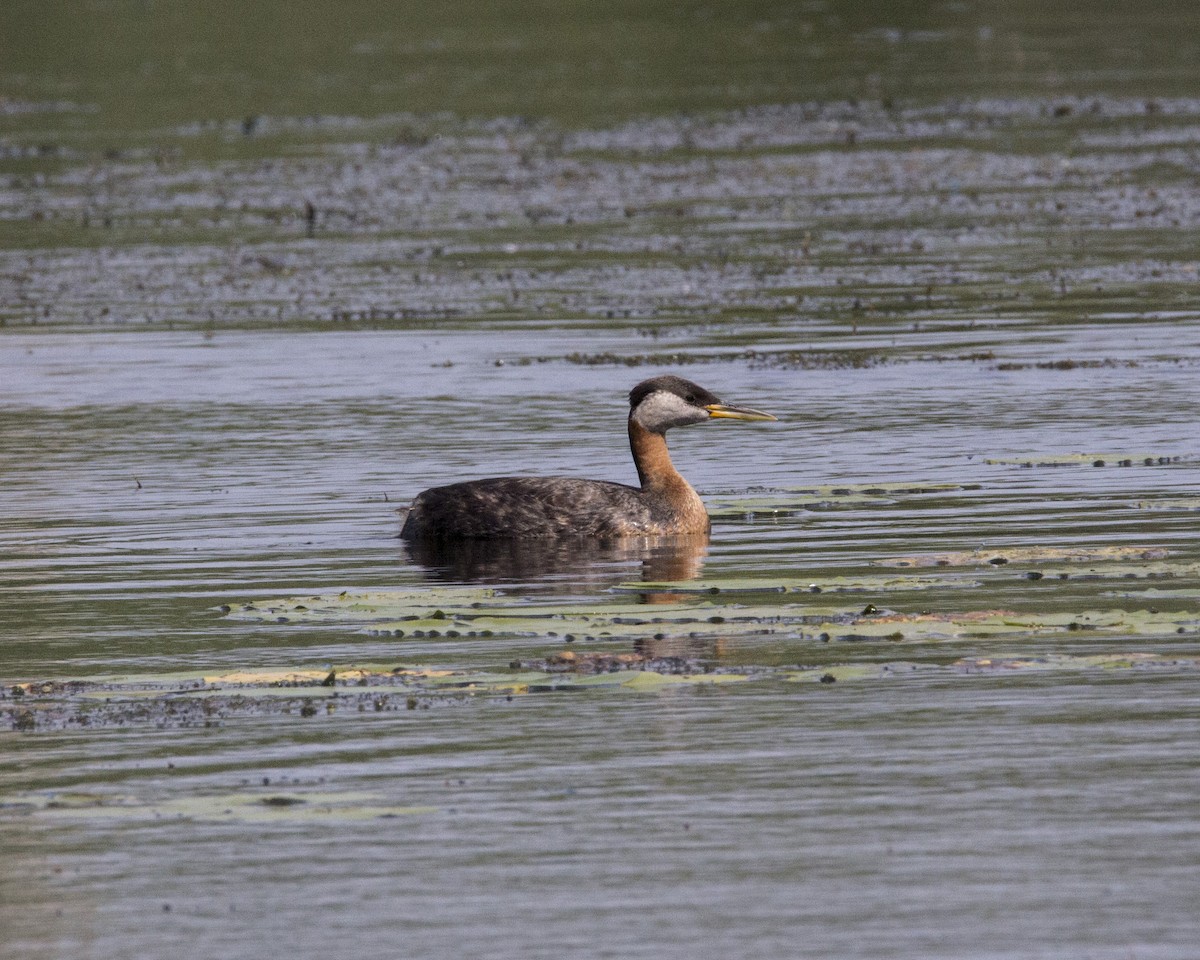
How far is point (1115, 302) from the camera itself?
76.0 ft

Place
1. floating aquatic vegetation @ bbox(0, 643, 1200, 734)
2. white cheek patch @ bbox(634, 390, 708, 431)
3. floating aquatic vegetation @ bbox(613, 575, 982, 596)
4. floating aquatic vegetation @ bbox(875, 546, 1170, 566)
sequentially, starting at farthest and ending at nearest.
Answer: white cheek patch @ bbox(634, 390, 708, 431), floating aquatic vegetation @ bbox(875, 546, 1170, 566), floating aquatic vegetation @ bbox(613, 575, 982, 596), floating aquatic vegetation @ bbox(0, 643, 1200, 734)

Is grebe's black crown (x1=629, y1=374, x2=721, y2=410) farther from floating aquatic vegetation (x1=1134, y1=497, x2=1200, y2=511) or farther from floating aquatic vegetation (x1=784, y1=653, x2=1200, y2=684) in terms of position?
floating aquatic vegetation (x1=784, y1=653, x2=1200, y2=684)

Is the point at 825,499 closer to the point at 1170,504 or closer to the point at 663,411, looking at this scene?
the point at 663,411

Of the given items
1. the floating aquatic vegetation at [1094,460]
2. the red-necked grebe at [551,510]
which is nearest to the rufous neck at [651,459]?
the red-necked grebe at [551,510]

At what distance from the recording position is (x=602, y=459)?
1667 cm

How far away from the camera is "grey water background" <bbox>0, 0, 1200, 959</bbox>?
7305 mm

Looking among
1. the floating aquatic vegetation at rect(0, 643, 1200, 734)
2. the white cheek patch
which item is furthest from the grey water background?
the white cheek patch

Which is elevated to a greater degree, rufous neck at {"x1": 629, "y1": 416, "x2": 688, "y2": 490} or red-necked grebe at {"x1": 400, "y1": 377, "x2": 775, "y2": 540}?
rufous neck at {"x1": 629, "y1": 416, "x2": 688, "y2": 490}

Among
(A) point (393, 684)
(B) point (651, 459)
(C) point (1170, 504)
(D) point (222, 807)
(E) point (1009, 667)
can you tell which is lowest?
(D) point (222, 807)

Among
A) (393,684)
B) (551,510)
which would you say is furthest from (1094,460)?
(393,684)

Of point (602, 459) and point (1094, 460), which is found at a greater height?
point (602, 459)

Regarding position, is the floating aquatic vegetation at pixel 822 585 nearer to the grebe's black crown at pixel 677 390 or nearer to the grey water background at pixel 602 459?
the grey water background at pixel 602 459

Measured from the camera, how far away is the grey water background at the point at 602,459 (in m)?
7.30

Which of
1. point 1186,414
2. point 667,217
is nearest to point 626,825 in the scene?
point 1186,414
